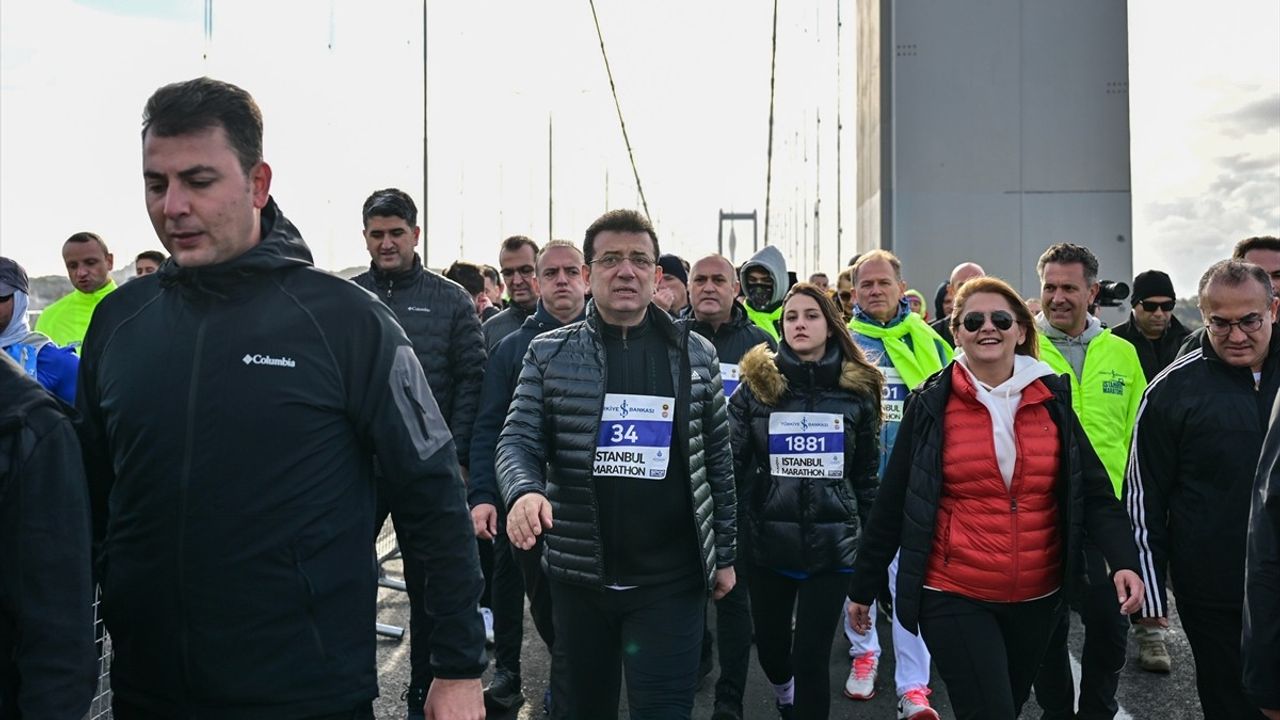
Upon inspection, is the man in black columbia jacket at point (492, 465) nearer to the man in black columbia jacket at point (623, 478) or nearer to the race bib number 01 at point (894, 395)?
the man in black columbia jacket at point (623, 478)

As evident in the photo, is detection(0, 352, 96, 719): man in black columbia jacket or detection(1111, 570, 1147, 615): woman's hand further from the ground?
detection(0, 352, 96, 719): man in black columbia jacket

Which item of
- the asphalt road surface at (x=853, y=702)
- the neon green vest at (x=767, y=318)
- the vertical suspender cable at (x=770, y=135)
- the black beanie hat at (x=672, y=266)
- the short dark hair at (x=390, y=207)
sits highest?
the vertical suspender cable at (x=770, y=135)

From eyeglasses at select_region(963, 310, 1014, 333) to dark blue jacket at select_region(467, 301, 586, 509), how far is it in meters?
1.40

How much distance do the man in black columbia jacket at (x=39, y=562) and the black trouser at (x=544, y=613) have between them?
147 centimetres

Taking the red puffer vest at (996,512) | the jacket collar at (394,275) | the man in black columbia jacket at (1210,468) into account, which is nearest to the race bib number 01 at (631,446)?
the red puffer vest at (996,512)

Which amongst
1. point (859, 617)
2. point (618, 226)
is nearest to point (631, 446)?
point (618, 226)

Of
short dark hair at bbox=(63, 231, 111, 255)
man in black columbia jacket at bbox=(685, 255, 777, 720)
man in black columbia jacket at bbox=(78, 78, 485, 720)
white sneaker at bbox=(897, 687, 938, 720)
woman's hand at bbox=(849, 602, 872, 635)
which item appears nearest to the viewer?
man in black columbia jacket at bbox=(78, 78, 485, 720)

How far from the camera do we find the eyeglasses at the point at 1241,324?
3.27m

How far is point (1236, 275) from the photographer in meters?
3.32

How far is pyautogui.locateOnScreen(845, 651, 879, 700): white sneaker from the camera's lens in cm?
455

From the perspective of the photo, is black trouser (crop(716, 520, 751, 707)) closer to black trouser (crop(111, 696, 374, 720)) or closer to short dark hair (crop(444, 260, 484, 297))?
black trouser (crop(111, 696, 374, 720))

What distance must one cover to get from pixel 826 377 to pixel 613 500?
1.29m

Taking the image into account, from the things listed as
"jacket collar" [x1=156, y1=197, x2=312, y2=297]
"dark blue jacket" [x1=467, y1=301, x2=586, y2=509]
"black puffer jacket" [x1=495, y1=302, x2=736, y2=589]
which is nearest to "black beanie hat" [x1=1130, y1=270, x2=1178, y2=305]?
"dark blue jacket" [x1=467, y1=301, x2=586, y2=509]

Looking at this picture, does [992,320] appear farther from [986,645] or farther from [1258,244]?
[1258,244]
